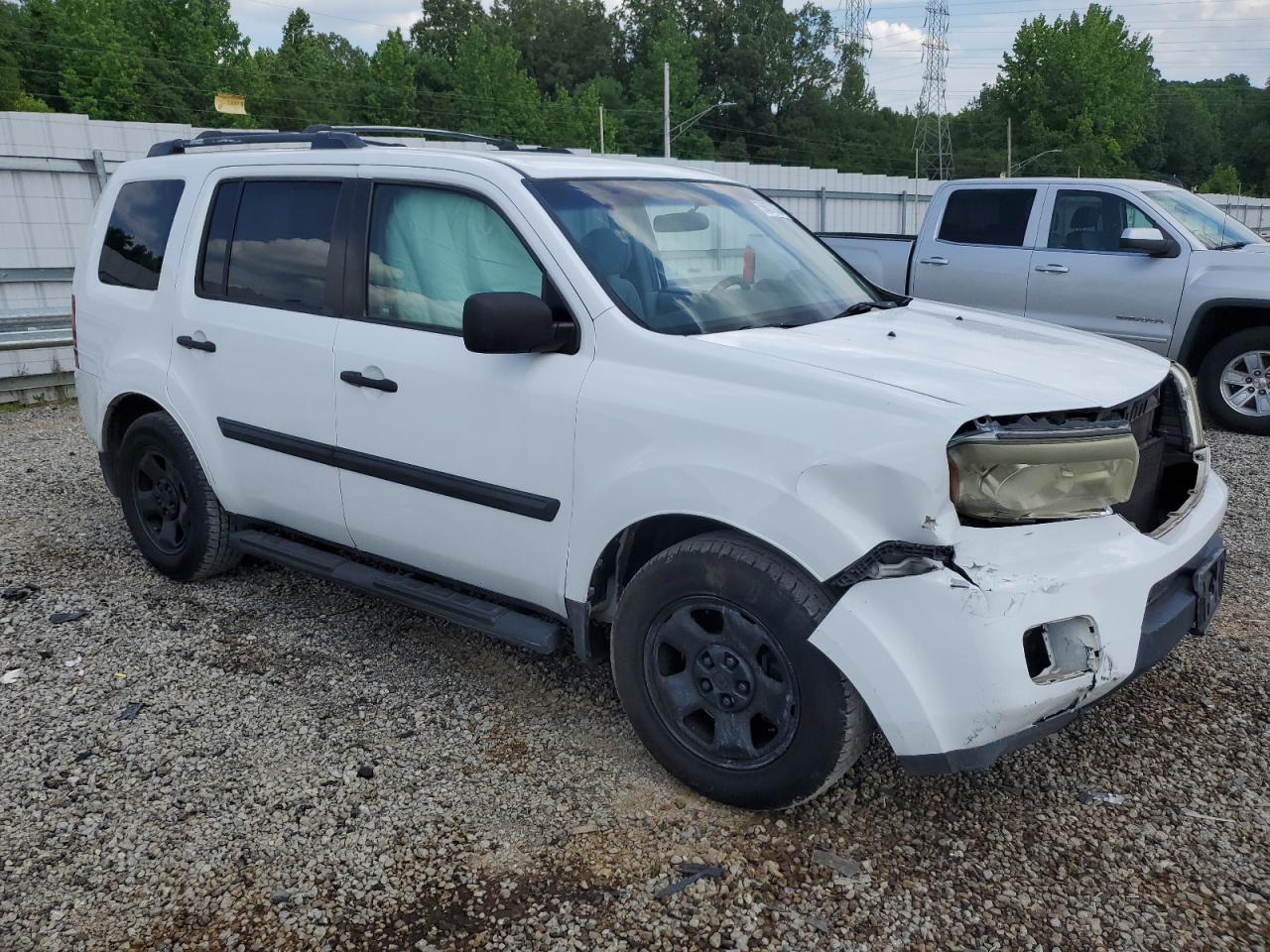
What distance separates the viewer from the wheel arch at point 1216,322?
7535mm

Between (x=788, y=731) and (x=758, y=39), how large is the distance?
90907 mm

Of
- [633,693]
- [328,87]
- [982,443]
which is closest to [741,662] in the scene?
[633,693]

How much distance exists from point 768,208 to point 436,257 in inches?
56.3

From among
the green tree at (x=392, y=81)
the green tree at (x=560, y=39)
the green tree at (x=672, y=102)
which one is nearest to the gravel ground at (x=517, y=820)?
the green tree at (x=392, y=81)

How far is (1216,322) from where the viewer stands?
7820 mm

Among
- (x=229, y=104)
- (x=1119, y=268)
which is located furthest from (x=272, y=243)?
(x=1119, y=268)

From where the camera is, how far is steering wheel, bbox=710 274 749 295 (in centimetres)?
337

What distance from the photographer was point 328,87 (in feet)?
200

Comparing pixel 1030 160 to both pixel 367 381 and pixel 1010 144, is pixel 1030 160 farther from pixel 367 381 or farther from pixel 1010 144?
pixel 367 381

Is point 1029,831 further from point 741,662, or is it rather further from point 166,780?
point 166,780

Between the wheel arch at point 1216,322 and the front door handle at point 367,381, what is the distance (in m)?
6.55

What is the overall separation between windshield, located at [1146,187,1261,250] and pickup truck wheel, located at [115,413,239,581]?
7.23m

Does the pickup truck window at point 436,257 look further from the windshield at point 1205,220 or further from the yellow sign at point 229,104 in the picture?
the windshield at point 1205,220

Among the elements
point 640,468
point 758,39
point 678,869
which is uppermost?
point 758,39
